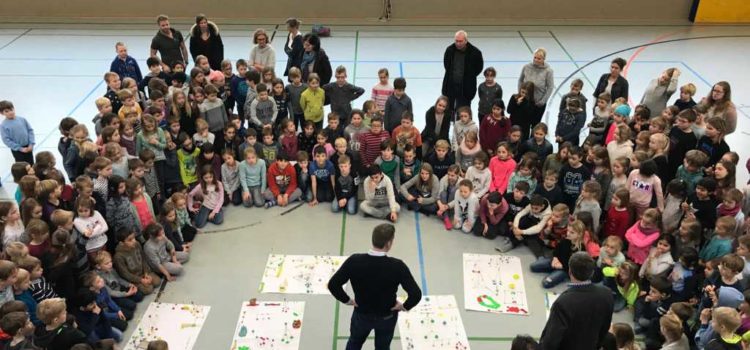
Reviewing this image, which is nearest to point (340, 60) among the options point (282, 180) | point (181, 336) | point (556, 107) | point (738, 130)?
point (556, 107)

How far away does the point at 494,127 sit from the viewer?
7074 mm

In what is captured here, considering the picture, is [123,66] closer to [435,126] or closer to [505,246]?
[435,126]

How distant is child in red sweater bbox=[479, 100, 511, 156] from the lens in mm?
6992

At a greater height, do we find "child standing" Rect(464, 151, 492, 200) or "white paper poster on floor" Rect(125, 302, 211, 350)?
"child standing" Rect(464, 151, 492, 200)

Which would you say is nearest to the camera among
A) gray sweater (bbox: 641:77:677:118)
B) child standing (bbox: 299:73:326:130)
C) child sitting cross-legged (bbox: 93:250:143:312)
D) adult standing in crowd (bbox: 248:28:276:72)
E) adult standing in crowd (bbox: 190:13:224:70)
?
child sitting cross-legged (bbox: 93:250:143:312)

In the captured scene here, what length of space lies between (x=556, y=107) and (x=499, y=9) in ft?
17.3

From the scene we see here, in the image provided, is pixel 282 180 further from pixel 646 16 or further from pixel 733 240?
pixel 646 16

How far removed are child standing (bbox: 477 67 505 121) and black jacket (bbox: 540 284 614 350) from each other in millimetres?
4323

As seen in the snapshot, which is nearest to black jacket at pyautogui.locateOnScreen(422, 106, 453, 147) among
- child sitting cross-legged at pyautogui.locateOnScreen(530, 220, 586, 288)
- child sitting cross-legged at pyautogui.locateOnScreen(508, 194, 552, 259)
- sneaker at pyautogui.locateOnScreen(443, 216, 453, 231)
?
sneaker at pyautogui.locateOnScreen(443, 216, 453, 231)

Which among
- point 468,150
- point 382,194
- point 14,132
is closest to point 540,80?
point 468,150

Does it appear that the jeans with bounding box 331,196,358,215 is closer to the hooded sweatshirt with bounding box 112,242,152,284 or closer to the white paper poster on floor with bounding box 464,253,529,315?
the white paper poster on floor with bounding box 464,253,529,315

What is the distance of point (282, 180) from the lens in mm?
6824

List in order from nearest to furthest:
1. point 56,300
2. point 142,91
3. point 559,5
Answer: point 56,300
point 142,91
point 559,5

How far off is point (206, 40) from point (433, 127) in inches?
146
